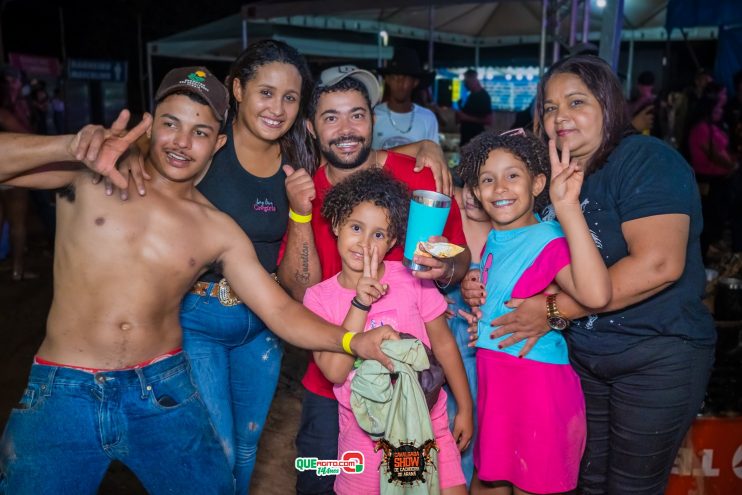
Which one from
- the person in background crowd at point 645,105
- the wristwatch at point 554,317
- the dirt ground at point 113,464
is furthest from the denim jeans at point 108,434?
the person in background crowd at point 645,105

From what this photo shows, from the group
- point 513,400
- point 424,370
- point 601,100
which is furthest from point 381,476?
point 601,100

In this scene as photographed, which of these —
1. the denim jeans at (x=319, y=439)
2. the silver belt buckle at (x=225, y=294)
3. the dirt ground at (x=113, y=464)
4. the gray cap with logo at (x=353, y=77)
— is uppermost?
the gray cap with logo at (x=353, y=77)

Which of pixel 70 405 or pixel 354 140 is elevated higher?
pixel 354 140

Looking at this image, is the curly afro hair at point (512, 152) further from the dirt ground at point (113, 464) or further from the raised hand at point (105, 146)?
the dirt ground at point (113, 464)

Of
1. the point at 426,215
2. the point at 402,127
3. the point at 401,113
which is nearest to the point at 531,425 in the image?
the point at 426,215

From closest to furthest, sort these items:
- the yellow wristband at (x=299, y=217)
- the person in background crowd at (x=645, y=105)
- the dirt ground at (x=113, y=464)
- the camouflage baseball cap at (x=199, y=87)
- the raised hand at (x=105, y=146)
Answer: the raised hand at (x=105, y=146) < the camouflage baseball cap at (x=199, y=87) < the yellow wristband at (x=299, y=217) < the dirt ground at (x=113, y=464) < the person in background crowd at (x=645, y=105)

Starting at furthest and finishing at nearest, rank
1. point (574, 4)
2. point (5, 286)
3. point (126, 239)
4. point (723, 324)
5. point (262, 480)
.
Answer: point (5, 286)
point (574, 4)
point (262, 480)
point (723, 324)
point (126, 239)

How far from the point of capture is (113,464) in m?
3.84

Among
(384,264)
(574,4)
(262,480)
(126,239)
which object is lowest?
(262,480)

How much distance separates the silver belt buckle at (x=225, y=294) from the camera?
2.72 meters

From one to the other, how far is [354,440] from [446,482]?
39 cm

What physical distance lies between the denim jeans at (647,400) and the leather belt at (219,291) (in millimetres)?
1473

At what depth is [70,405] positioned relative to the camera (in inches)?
79.6

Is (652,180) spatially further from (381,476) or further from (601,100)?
(381,476)
